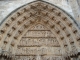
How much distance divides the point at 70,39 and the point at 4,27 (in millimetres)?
1691

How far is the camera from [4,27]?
13.1 ft

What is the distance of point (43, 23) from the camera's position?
4.51m

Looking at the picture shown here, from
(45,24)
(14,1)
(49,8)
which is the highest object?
(14,1)

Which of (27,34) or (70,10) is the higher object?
(70,10)

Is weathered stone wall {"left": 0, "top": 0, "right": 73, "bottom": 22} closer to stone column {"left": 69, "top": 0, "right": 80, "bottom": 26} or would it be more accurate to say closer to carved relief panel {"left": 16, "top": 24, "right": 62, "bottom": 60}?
stone column {"left": 69, "top": 0, "right": 80, "bottom": 26}

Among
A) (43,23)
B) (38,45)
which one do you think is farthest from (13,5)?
(38,45)

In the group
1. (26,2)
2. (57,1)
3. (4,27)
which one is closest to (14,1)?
(26,2)

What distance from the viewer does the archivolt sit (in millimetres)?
3924

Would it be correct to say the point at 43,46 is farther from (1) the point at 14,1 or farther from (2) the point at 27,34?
(1) the point at 14,1

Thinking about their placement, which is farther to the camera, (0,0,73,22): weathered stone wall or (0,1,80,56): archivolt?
(0,0,73,22): weathered stone wall

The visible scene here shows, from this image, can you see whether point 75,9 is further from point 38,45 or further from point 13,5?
point 13,5

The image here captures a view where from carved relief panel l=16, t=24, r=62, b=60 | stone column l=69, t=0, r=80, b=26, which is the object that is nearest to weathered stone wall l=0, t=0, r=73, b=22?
stone column l=69, t=0, r=80, b=26

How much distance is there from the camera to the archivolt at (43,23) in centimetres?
392

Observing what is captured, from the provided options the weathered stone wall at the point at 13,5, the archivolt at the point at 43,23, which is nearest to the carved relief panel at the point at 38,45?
the archivolt at the point at 43,23
